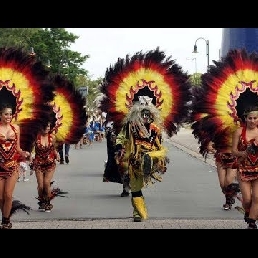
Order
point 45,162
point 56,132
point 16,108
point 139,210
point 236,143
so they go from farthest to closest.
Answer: point 56,132
point 45,162
point 139,210
point 16,108
point 236,143

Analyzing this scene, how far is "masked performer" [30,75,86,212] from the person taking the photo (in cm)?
1287

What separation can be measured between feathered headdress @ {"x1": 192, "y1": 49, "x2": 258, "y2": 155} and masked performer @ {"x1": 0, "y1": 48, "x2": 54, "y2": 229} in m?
2.15

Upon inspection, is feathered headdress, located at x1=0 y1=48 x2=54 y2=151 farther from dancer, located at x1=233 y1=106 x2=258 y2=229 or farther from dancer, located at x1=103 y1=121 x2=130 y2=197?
dancer, located at x1=103 y1=121 x2=130 y2=197

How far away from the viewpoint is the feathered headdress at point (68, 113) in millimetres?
13242

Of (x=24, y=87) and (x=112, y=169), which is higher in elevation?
(x=24, y=87)

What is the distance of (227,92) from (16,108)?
2.84 metres

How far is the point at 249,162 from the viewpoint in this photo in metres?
10.3

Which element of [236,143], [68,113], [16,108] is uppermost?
[16,108]

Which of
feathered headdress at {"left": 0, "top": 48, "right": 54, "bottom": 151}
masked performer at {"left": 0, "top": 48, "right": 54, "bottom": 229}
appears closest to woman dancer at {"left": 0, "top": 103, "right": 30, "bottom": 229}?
masked performer at {"left": 0, "top": 48, "right": 54, "bottom": 229}

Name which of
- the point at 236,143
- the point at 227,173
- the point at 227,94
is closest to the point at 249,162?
the point at 236,143

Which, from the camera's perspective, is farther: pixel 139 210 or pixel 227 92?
pixel 139 210

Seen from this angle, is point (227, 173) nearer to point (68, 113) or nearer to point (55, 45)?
point (68, 113)

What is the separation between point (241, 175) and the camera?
10.4m

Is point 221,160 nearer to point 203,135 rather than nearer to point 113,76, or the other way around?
point 203,135
